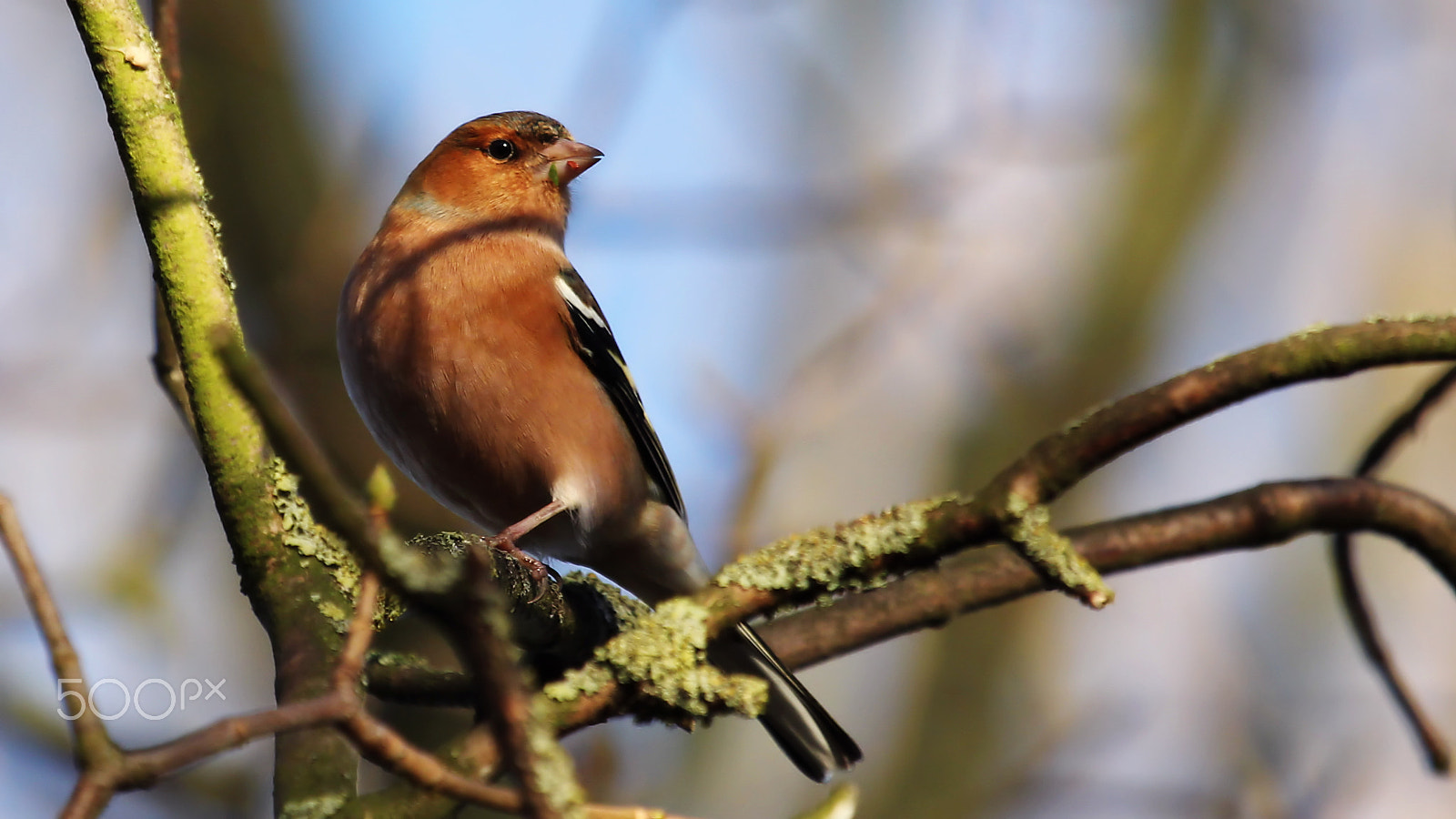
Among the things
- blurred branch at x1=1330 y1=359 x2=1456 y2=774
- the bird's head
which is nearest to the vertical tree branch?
the bird's head

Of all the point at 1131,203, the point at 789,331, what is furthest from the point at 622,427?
the point at 1131,203

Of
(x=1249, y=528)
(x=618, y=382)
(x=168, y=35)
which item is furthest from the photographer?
(x=618, y=382)

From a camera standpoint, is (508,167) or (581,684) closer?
(581,684)

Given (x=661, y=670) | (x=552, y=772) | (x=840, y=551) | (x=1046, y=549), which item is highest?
(x=1046, y=549)

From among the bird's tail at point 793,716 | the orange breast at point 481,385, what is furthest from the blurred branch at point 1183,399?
the orange breast at point 481,385

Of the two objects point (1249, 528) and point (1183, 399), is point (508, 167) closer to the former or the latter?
point (1249, 528)

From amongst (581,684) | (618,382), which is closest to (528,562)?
(581,684)

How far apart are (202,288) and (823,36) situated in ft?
26.6

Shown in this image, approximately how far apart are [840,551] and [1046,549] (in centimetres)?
52

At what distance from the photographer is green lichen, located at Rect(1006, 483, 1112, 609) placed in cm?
256

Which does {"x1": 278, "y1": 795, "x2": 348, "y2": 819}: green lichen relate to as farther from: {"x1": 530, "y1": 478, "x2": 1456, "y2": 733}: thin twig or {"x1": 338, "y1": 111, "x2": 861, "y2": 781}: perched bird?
{"x1": 338, "y1": 111, "x2": 861, "y2": 781}: perched bird

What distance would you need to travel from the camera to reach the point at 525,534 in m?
4.98

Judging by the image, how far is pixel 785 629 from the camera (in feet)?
13.6

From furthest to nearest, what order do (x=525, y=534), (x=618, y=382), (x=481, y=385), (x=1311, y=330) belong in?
1. (x=618, y=382)
2. (x=525, y=534)
3. (x=481, y=385)
4. (x=1311, y=330)
